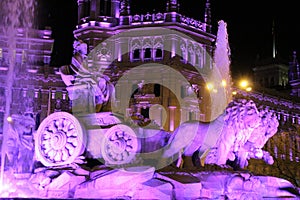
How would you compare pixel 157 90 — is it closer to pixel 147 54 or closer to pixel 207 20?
pixel 147 54

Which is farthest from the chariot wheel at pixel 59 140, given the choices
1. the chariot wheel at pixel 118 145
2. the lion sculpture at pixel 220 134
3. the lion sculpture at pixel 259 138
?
the lion sculpture at pixel 259 138

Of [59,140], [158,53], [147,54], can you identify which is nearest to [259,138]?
[59,140]

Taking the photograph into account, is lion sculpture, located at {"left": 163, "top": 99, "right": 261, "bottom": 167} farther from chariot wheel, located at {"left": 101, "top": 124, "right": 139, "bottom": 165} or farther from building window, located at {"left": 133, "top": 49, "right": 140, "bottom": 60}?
building window, located at {"left": 133, "top": 49, "right": 140, "bottom": 60}

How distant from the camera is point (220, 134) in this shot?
13.2 metres

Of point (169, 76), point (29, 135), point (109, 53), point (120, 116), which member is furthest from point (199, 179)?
point (109, 53)

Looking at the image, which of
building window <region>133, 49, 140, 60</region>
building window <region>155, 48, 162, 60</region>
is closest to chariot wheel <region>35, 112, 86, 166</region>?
building window <region>155, 48, 162, 60</region>

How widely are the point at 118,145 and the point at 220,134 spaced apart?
2.47m

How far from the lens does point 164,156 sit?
13.3 metres

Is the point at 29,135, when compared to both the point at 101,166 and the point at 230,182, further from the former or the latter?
the point at 230,182

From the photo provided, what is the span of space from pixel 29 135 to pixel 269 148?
46.6 m

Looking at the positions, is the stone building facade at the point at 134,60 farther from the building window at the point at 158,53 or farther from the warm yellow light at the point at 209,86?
the warm yellow light at the point at 209,86

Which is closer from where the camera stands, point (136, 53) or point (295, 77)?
point (136, 53)

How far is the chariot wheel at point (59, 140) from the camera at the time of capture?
491 inches

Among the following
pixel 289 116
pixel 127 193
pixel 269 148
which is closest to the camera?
pixel 127 193
